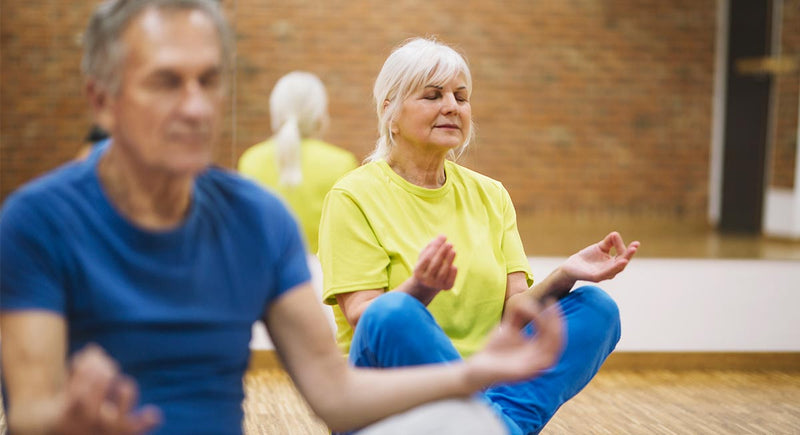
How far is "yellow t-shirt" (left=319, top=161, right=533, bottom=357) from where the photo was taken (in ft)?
6.26

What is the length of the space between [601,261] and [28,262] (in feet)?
3.70

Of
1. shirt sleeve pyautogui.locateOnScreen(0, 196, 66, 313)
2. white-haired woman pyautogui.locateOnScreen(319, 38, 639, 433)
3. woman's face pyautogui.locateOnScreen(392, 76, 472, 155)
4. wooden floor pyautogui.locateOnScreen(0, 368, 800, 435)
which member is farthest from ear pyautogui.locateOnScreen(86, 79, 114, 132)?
wooden floor pyautogui.locateOnScreen(0, 368, 800, 435)

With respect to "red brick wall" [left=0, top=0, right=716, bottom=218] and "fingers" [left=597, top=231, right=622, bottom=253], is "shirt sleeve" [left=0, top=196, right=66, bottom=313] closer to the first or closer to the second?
"fingers" [left=597, top=231, right=622, bottom=253]

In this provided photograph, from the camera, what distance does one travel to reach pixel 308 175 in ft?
12.2

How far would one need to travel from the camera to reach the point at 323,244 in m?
1.94

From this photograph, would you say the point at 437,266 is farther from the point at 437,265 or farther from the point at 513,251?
the point at 513,251

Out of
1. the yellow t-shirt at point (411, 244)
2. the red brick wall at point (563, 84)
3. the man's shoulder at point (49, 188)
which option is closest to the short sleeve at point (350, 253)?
the yellow t-shirt at point (411, 244)

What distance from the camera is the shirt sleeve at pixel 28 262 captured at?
3.12 ft

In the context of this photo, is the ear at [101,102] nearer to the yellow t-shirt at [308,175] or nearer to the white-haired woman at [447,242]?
the white-haired woman at [447,242]

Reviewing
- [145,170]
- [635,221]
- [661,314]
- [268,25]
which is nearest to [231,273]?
[145,170]

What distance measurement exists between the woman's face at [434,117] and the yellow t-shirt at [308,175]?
5.24 feet

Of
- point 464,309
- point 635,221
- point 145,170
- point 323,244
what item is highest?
point 145,170

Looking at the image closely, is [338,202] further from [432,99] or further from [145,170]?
[145,170]

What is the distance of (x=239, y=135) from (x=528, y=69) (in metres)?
2.15
